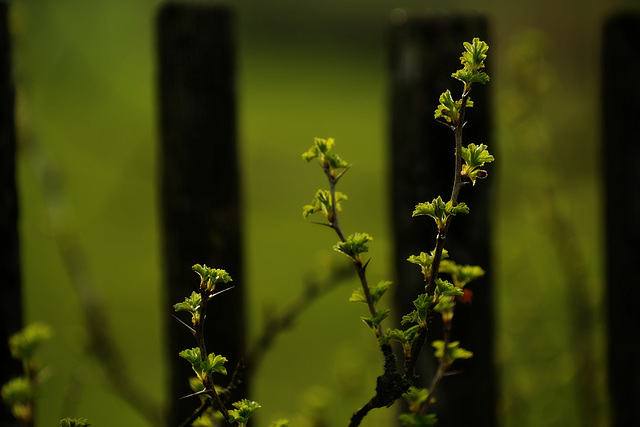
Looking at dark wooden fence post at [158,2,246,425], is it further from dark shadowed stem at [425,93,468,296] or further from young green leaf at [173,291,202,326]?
dark shadowed stem at [425,93,468,296]

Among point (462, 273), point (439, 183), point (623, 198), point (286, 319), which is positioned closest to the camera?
point (462, 273)

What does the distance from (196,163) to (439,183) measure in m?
0.62

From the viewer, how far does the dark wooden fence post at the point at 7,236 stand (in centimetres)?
132

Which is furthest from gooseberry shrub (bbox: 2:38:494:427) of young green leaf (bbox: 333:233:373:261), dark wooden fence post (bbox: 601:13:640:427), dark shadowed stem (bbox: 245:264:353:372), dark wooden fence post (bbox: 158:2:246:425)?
dark wooden fence post (bbox: 601:13:640:427)

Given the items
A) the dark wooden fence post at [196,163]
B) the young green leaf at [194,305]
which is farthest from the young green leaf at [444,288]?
the dark wooden fence post at [196,163]

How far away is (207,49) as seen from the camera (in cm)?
157

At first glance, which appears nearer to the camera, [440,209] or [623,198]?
[440,209]

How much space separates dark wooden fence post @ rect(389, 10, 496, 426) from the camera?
1.58 m

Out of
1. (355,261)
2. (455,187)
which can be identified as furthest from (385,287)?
(455,187)

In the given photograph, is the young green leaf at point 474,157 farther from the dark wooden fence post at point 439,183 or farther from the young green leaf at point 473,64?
→ the dark wooden fence post at point 439,183

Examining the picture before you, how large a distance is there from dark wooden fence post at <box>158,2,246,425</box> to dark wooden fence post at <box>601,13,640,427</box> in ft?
3.48

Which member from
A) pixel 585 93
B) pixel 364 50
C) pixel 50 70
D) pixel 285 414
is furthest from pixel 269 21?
pixel 285 414

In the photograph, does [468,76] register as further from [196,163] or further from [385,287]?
[196,163]

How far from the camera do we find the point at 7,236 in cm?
133
